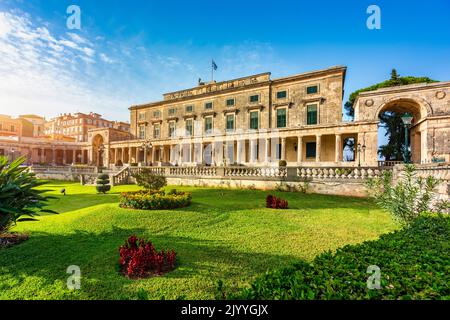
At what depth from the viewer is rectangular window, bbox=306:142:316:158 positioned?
2828 cm

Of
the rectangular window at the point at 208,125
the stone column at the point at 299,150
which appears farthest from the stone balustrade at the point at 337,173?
the rectangular window at the point at 208,125

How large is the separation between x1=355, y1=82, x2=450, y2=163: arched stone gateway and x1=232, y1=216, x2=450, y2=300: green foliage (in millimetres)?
23397

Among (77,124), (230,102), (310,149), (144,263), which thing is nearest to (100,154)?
(230,102)

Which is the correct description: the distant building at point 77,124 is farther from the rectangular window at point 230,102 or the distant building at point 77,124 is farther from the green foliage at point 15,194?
the green foliage at point 15,194

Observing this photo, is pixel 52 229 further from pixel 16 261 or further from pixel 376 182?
pixel 376 182

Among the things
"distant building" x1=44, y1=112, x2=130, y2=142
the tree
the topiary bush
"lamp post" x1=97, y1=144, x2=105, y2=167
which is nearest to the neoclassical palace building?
"lamp post" x1=97, y1=144, x2=105, y2=167

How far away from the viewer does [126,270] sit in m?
4.53

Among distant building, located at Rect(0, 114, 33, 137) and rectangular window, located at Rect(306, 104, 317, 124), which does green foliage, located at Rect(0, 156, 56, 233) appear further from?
distant building, located at Rect(0, 114, 33, 137)

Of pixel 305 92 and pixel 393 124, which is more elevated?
pixel 305 92

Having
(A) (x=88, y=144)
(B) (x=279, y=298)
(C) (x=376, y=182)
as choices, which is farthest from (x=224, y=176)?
(A) (x=88, y=144)

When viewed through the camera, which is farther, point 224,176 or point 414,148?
point 414,148

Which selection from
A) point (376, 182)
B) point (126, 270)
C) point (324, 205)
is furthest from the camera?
point (324, 205)
